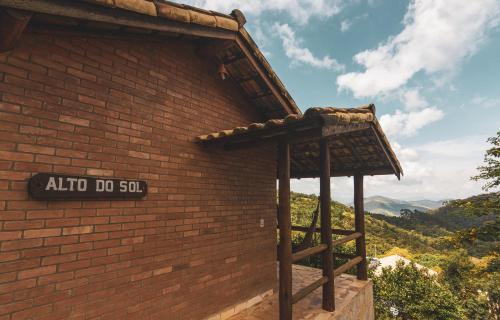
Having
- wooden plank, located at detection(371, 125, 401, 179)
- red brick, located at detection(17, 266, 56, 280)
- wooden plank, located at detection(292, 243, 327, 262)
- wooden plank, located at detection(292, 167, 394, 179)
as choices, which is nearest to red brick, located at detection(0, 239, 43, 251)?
red brick, located at detection(17, 266, 56, 280)

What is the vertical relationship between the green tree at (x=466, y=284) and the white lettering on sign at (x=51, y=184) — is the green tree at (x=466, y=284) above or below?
below

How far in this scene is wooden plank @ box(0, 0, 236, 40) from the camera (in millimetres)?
2088

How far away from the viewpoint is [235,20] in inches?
157

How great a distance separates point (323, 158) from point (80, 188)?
140 inches

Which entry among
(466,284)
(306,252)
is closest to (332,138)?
(306,252)

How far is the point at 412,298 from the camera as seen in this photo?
1132 centimetres

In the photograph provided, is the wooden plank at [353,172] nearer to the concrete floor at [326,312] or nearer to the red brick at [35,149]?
the concrete floor at [326,312]

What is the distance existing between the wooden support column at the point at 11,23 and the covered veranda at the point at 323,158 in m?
2.35

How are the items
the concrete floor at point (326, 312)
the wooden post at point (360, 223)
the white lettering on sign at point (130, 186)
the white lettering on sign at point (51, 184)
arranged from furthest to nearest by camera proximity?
the wooden post at point (360, 223) → the concrete floor at point (326, 312) → the white lettering on sign at point (130, 186) → the white lettering on sign at point (51, 184)

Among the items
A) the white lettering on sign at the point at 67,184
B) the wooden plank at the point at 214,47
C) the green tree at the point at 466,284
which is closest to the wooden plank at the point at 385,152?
Answer: the wooden plank at the point at 214,47

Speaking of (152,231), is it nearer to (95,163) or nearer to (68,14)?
(95,163)

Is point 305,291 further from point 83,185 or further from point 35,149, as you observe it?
point 35,149

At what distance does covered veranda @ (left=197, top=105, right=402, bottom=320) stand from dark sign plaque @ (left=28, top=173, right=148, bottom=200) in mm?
1305

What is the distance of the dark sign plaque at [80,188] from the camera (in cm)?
264
